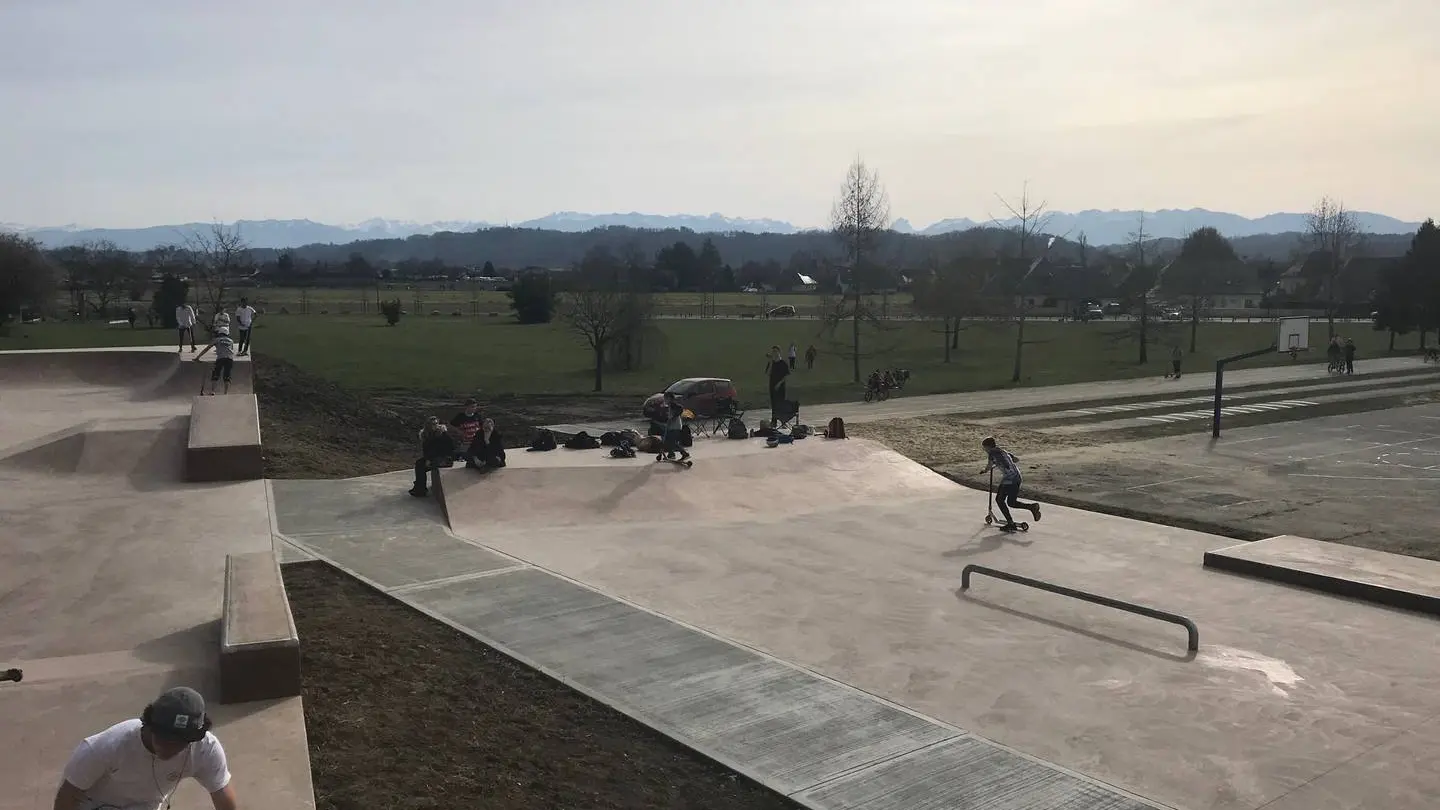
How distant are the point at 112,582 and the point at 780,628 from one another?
757 centimetres

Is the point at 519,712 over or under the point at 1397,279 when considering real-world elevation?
under

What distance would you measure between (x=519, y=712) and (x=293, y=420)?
16.4 meters

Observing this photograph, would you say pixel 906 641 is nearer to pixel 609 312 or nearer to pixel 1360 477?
pixel 1360 477

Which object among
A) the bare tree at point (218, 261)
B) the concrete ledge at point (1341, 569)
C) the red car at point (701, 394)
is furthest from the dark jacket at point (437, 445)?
the bare tree at point (218, 261)

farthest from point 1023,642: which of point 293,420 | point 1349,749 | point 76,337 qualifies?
point 76,337

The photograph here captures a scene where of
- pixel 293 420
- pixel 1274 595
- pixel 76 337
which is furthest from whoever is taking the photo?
pixel 76 337

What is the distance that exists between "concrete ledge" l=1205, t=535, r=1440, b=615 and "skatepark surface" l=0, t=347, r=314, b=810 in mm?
11746

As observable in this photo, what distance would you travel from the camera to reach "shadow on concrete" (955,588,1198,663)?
10.3m

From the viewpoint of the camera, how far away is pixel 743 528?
16.0m

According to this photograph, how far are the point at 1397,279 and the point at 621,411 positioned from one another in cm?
5586

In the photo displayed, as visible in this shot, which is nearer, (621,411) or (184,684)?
(184,684)

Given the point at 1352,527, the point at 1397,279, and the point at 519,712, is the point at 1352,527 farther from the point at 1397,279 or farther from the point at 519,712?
the point at 1397,279

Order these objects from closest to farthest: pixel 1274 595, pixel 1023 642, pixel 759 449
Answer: pixel 1023 642, pixel 1274 595, pixel 759 449

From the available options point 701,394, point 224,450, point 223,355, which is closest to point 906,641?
point 224,450
